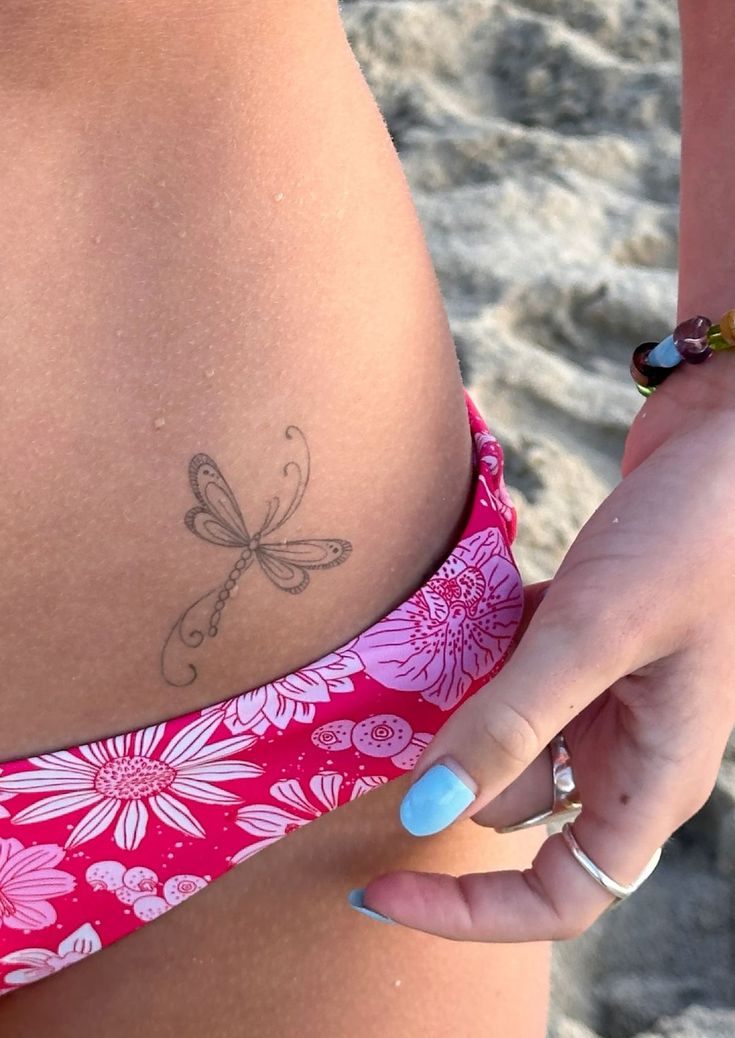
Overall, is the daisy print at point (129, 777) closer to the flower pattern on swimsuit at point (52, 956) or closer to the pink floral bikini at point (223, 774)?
the pink floral bikini at point (223, 774)

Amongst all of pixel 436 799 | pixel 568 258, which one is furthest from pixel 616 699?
pixel 568 258

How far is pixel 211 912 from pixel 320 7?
2.56 ft

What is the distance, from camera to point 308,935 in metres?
0.91

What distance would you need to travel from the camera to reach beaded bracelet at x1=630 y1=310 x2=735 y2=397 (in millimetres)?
894

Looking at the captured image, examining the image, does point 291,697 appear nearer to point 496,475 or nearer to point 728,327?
point 496,475

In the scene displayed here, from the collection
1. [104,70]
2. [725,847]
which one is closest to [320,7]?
[104,70]

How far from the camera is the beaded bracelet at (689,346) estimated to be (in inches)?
35.2

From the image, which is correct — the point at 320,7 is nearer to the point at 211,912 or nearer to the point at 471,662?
the point at 471,662

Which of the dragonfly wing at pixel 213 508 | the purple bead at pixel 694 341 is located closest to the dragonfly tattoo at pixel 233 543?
the dragonfly wing at pixel 213 508

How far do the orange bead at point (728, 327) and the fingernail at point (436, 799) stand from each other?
0.45m

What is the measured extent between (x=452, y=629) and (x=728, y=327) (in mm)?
353

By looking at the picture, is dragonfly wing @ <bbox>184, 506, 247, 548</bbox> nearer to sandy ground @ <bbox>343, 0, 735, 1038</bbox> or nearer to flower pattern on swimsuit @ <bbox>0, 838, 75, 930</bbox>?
flower pattern on swimsuit @ <bbox>0, 838, 75, 930</bbox>

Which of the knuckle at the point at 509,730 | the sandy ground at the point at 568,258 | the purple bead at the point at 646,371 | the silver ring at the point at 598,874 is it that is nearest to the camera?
the knuckle at the point at 509,730

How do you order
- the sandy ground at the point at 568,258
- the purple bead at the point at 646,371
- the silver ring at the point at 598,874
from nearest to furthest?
the silver ring at the point at 598,874, the purple bead at the point at 646,371, the sandy ground at the point at 568,258
